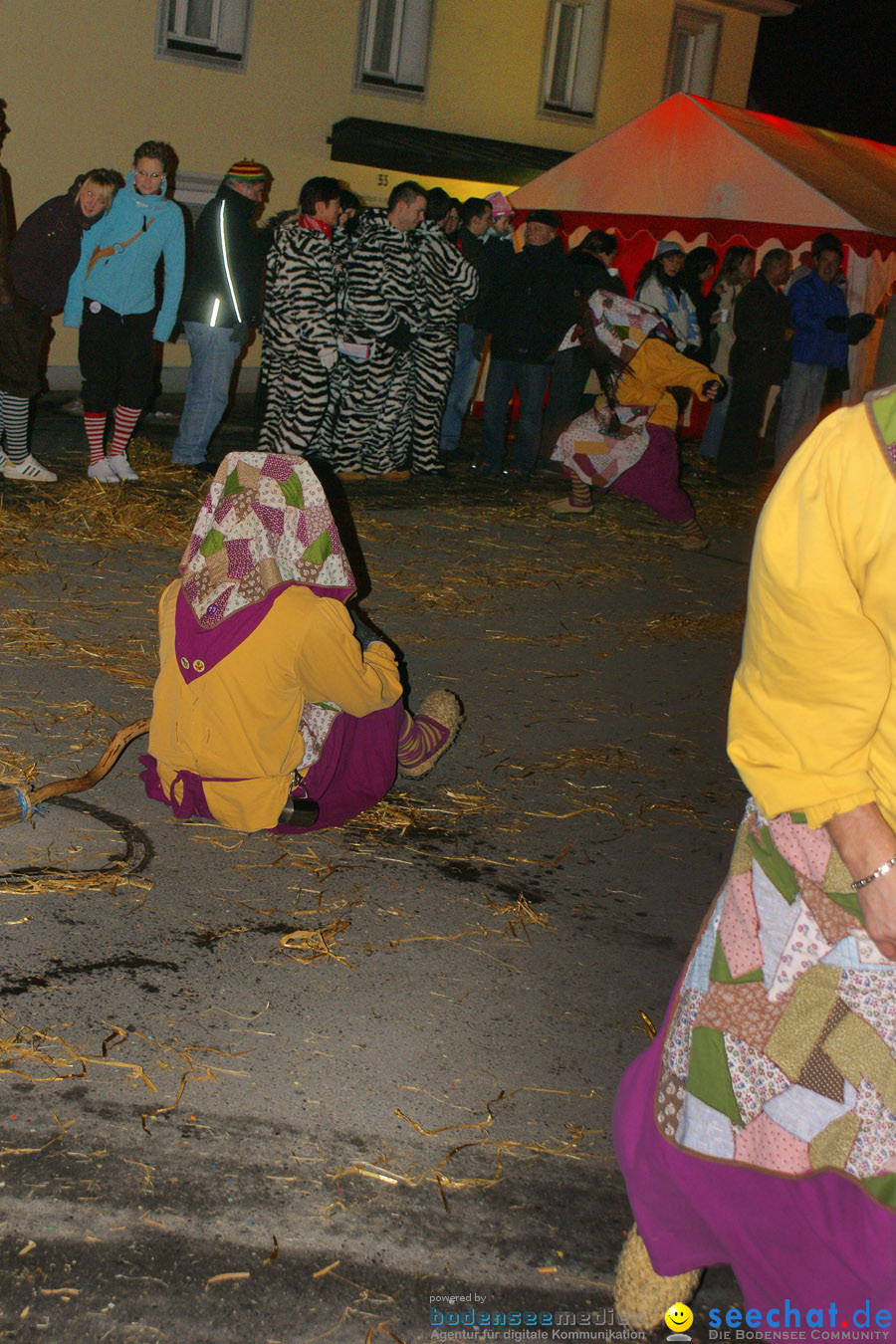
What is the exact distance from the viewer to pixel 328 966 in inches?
138

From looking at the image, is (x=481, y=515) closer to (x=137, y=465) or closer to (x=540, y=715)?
(x=137, y=465)

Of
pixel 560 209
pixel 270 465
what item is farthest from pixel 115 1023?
pixel 560 209

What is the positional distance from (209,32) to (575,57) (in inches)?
246

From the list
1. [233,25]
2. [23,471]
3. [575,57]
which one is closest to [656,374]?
[23,471]

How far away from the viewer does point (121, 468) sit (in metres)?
8.90

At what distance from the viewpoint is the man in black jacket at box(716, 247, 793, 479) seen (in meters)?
12.1

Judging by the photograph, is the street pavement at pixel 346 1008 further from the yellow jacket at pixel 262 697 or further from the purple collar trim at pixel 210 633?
the purple collar trim at pixel 210 633

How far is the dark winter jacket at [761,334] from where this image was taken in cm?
1213

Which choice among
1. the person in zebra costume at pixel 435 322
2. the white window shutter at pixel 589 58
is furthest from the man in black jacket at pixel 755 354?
the white window shutter at pixel 589 58

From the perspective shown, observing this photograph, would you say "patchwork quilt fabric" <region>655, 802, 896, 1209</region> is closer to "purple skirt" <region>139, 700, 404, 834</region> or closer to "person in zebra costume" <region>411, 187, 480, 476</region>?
"purple skirt" <region>139, 700, 404, 834</region>

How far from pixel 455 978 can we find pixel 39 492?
5.93 meters

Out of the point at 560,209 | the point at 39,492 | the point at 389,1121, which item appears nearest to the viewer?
the point at 389,1121

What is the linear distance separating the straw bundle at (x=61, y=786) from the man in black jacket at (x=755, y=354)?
366 inches

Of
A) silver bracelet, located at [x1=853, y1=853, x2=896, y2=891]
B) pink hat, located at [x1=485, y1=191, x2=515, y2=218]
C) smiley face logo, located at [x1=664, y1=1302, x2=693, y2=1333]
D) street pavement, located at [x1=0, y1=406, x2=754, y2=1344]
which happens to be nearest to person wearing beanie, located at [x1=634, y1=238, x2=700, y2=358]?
pink hat, located at [x1=485, y1=191, x2=515, y2=218]
